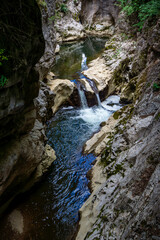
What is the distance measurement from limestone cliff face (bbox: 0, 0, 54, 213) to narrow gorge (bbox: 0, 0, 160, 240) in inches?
0.7

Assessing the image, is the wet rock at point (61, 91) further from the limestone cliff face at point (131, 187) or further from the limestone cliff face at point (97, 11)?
the limestone cliff face at point (97, 11)

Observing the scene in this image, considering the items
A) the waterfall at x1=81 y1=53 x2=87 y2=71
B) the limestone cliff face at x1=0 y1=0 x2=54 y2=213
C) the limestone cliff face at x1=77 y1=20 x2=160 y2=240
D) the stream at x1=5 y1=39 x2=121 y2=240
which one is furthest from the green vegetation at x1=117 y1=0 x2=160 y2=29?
the limestone cliff face at x1=0 y1=0 x2=54 y2=213

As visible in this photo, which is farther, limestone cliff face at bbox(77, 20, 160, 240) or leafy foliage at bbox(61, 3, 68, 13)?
leafy foliage at bbox(61, 3, 68, 13)

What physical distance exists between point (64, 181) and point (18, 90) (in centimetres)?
412

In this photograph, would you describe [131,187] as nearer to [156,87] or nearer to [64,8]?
[156,87]

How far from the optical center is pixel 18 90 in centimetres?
330

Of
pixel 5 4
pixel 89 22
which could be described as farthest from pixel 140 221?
pixel 89 22

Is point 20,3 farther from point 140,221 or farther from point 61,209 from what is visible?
point 61,209

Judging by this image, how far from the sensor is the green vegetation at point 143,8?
8.23 m

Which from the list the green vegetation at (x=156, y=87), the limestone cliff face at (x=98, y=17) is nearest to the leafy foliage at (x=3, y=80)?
the green vegetation at (x=156, y=87)

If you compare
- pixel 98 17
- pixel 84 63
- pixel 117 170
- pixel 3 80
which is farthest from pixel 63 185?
pixel 98 17

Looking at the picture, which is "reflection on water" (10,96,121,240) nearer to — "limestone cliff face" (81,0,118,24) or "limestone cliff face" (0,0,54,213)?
"limestone cliff face" (0,0,54,213)

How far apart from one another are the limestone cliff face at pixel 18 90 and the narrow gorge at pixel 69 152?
18mm

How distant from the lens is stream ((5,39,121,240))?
4445 millimetres
